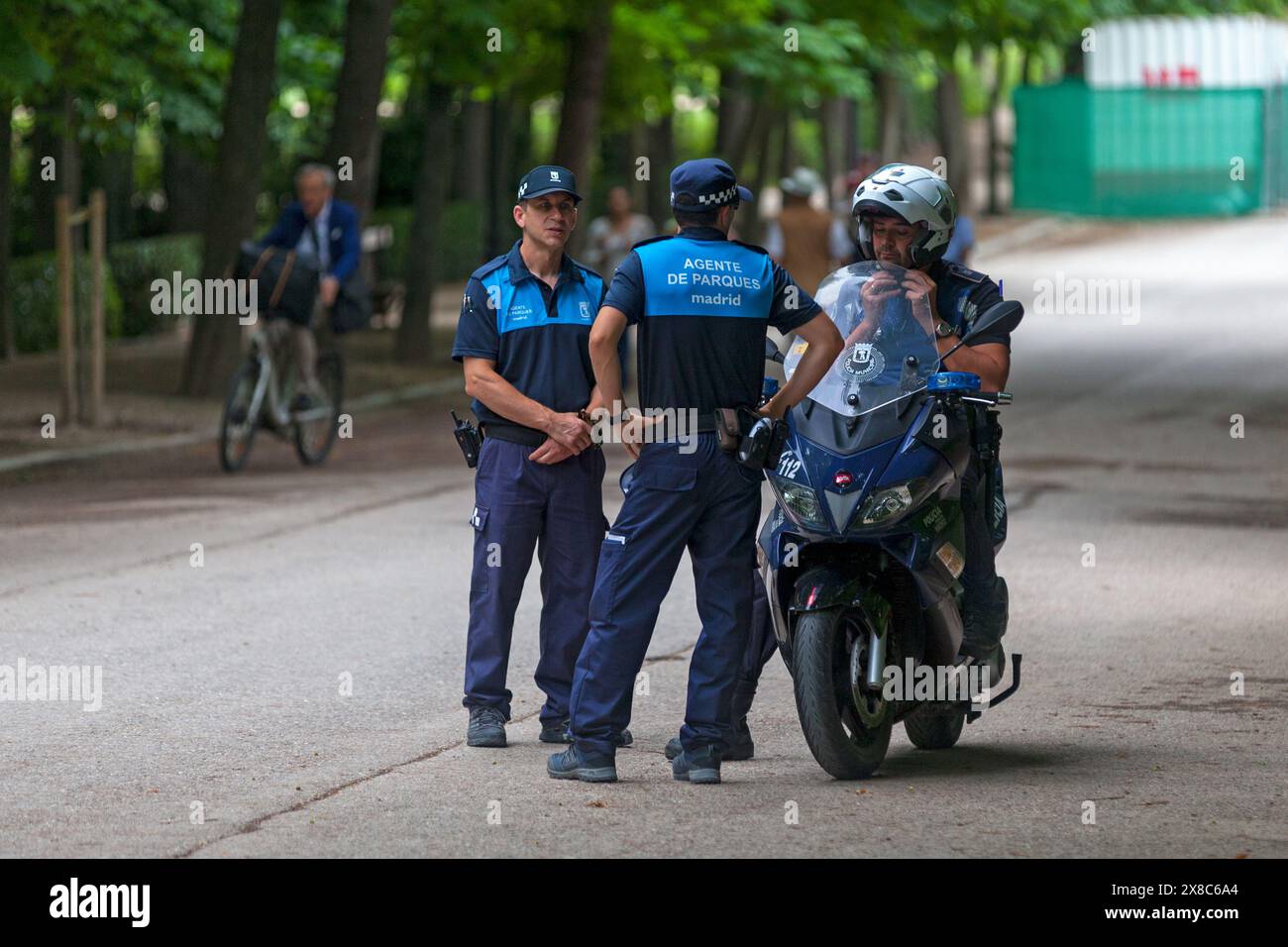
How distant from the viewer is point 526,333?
23.7 feet

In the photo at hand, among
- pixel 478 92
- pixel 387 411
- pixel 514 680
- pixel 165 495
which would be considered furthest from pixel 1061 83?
pixel 514 680

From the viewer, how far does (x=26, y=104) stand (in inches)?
809

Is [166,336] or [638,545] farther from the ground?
[166,336]

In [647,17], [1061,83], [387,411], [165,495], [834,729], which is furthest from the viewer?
[1061,83]

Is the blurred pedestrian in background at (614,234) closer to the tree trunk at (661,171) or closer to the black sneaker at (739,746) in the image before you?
the tree trunk at (661,171)

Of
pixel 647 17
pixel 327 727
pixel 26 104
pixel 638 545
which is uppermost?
pixel 647 17

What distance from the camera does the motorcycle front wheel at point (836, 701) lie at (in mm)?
6438

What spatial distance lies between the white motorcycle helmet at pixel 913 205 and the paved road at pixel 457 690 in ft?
5.38

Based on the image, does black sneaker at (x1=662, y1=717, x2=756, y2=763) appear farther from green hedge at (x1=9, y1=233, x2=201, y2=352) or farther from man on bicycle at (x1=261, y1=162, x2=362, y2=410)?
green hedge at (x1=9, y1=233, x2=201, y2=352)

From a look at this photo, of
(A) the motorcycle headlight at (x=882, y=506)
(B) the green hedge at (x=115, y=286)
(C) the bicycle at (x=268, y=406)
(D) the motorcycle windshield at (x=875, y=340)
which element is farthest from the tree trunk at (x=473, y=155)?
(A) the motorcycle headlight at (x=882, y=506)

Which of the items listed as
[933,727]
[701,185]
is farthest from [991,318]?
[933,727]

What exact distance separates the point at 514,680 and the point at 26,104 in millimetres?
13776

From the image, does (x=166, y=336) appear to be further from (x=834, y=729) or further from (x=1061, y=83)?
(x=1061, y=83)

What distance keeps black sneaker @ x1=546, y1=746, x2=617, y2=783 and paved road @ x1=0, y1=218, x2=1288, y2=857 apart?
73mm
